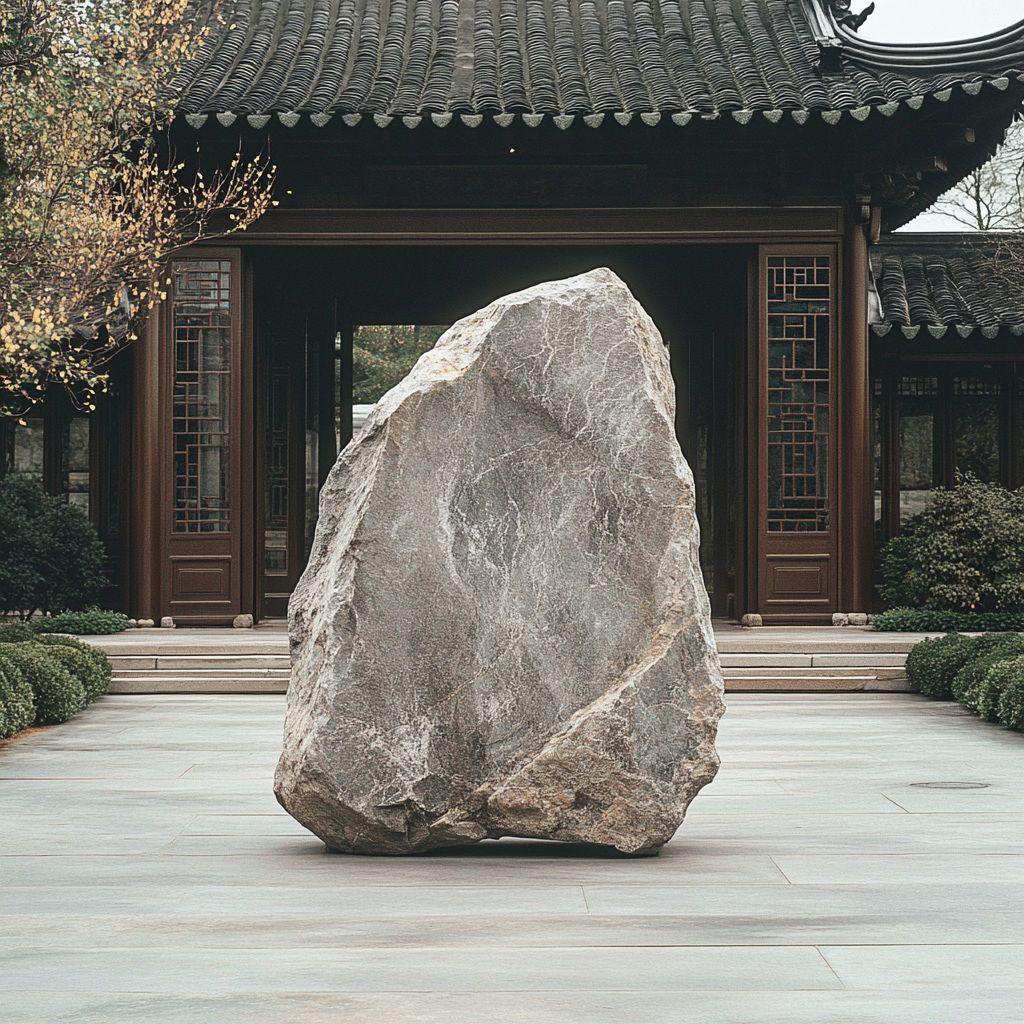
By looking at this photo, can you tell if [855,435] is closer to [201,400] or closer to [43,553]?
[201,400]

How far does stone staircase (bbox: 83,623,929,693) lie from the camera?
33.7 ft

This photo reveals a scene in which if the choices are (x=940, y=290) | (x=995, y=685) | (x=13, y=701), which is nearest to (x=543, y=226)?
(x=940, y=290)

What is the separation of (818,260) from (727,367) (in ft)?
7.06

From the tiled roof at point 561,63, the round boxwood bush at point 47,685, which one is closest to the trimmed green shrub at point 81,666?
the round boxwood bush at point 47,685

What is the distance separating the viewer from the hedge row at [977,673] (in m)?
8.06

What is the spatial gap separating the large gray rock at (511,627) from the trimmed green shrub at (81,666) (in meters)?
5.02

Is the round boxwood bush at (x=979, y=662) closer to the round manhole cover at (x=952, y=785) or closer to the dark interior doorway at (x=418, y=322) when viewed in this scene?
the round manhole cover at (x=952, y=785)

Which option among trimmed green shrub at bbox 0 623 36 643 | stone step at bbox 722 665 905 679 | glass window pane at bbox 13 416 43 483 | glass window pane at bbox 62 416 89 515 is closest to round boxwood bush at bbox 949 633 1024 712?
stone step at bbox 722 665 905 679

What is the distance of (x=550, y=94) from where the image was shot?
11992 mm

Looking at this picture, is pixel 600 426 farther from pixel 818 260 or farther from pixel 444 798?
pixel 818 260

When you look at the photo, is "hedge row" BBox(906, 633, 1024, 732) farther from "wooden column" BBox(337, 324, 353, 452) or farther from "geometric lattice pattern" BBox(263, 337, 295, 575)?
"geometric lattice pattern" BBox(263, 337, 295, 575)

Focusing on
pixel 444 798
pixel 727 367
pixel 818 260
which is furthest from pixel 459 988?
pixel 727 367

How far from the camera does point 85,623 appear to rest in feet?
38.7

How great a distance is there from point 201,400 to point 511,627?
8.69 meters
